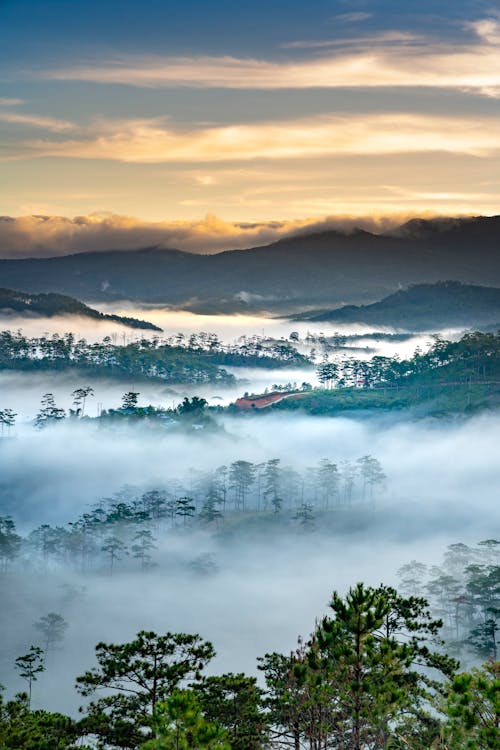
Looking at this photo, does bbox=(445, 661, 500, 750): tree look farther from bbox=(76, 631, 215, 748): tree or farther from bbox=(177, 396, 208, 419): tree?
bbox=(177, 396, 208, 419): tree

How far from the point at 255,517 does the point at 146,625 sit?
39.2m

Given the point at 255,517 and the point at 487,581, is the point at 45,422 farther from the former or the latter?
the point at 487,581

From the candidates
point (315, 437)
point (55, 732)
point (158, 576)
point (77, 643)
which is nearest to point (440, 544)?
point (158, 576)

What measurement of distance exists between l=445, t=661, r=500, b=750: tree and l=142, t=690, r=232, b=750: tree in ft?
21.8

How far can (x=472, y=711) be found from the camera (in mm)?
28188

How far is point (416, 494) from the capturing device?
485 ft

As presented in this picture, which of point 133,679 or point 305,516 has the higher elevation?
point 133,679

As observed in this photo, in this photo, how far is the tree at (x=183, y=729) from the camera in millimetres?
27078

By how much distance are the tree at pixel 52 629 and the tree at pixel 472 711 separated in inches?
2823

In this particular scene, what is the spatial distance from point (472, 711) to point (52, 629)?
73040 mm

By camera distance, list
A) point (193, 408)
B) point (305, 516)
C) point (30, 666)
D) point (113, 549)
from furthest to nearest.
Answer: point (193, 408)
point (305, 516)
point (113, 549)
point (30, 666)

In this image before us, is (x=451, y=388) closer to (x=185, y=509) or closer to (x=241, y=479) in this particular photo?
(x=241, y=479)

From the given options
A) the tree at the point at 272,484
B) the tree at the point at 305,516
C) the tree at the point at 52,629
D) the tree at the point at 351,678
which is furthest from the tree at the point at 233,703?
the tree at the point at 272,484

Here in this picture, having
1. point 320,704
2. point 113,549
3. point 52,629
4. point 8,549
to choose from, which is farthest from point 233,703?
point 113,549
